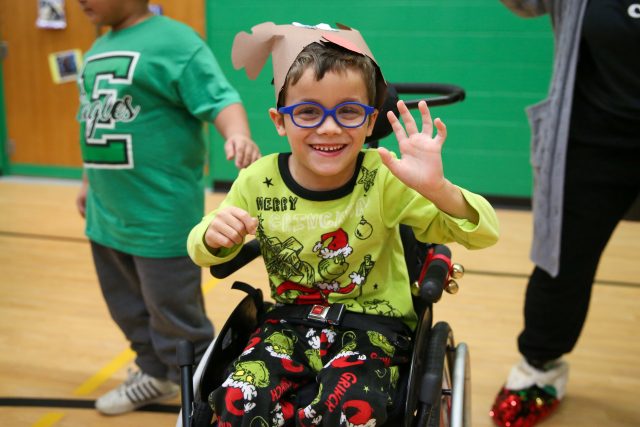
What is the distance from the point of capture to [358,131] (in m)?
1.08

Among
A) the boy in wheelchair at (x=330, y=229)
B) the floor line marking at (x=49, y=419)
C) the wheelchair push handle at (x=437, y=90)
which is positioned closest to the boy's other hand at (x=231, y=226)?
the boy in wheelchair at (x=330, y=229)

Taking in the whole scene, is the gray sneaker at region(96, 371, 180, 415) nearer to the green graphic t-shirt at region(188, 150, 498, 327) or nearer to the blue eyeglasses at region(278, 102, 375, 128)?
the green graphic t-shirt at region(188, 150, 498, 327)

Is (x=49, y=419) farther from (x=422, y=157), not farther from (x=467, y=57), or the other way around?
(x=467, y=57)

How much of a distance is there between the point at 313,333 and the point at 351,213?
0.23 metres

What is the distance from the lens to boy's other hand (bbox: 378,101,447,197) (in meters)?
0.99

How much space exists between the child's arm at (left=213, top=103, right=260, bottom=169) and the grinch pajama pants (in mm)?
442

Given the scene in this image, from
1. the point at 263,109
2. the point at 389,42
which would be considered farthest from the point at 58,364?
the point at 389,42

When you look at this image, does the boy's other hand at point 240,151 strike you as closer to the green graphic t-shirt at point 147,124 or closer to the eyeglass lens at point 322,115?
the green graphic t-shirt at point 147,124

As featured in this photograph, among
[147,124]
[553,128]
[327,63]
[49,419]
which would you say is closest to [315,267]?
[327,63]

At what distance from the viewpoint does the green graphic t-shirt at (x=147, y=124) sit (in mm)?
1578

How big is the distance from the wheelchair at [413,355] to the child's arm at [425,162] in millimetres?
147

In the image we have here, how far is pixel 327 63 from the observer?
3.45 feet

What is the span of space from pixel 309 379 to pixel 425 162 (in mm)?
409

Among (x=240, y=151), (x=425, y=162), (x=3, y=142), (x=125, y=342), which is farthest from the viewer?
(x=3, y=142)
